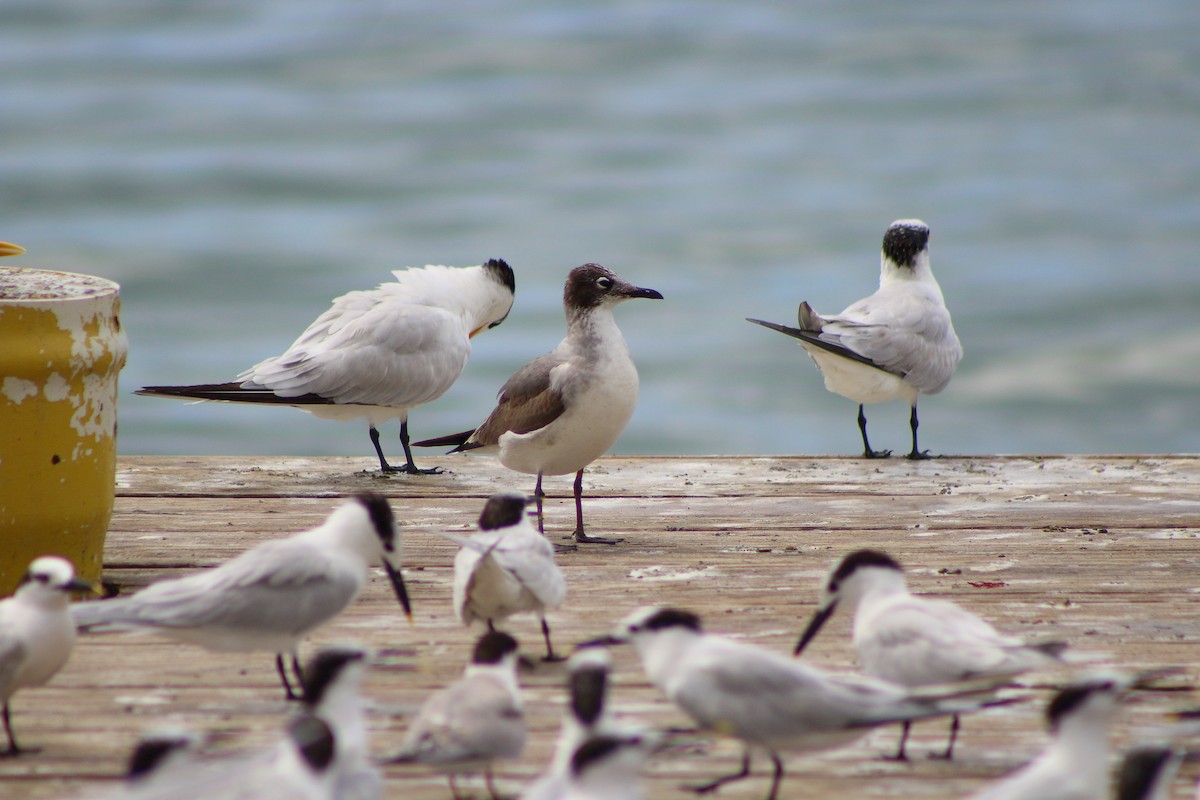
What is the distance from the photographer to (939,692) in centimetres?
291

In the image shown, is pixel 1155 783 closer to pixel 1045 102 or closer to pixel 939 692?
pixel 939 692

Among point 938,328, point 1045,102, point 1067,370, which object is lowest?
point 1067,370

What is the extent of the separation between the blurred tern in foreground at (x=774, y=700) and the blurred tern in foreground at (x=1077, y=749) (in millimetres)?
185

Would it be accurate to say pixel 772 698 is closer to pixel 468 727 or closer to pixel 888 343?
pixel 468 727

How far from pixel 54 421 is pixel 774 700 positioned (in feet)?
6.90

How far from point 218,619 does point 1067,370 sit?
48.9 ft

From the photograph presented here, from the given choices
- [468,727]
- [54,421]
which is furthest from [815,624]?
[54,421]

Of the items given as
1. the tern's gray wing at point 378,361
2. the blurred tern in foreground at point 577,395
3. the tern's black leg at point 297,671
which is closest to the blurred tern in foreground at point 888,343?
the tern's gray wing at point 378,361

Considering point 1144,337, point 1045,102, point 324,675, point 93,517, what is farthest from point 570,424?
point 1045,102

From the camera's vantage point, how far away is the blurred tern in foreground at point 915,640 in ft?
9.57

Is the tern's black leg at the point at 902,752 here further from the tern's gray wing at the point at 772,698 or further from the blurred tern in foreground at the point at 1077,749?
the blurred tern in foreground at the point at 1077,749

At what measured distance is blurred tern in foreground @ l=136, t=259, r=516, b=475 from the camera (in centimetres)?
611

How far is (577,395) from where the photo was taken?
483 cm

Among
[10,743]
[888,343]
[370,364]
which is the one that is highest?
[888,343]
